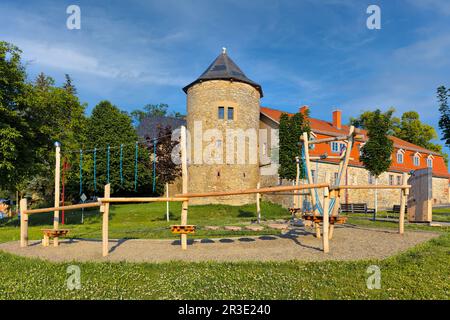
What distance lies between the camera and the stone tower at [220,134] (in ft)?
93.6

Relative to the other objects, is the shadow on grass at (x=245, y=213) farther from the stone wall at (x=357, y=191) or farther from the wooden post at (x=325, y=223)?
the wooden post at (x=325, y=223)

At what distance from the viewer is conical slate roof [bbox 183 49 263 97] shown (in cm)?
2852

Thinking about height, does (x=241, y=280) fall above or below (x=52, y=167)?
below

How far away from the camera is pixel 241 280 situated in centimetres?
571

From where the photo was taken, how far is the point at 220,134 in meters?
28.6

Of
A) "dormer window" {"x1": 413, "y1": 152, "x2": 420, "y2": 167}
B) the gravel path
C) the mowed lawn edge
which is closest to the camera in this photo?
the mowed lawn edge

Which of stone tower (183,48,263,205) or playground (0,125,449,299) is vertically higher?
stone tower (183,48,263,205)

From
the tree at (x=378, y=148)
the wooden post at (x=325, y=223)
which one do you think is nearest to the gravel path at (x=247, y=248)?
the wooden post at (x=325, y=223)

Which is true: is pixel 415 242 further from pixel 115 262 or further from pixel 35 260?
pixel 35 260

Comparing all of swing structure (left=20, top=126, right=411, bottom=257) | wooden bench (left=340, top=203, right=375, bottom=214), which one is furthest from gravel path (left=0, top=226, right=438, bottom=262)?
wooden bench (left=340, top=203, right=375, bottom=214)

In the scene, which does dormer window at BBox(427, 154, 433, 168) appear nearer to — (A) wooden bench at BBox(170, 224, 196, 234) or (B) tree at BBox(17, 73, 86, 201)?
(B) tree at BBox(17, 73, 86, 201)

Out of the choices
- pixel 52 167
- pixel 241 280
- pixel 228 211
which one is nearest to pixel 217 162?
pixel 228 211

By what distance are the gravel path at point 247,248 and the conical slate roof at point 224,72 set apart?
63.8 feet
